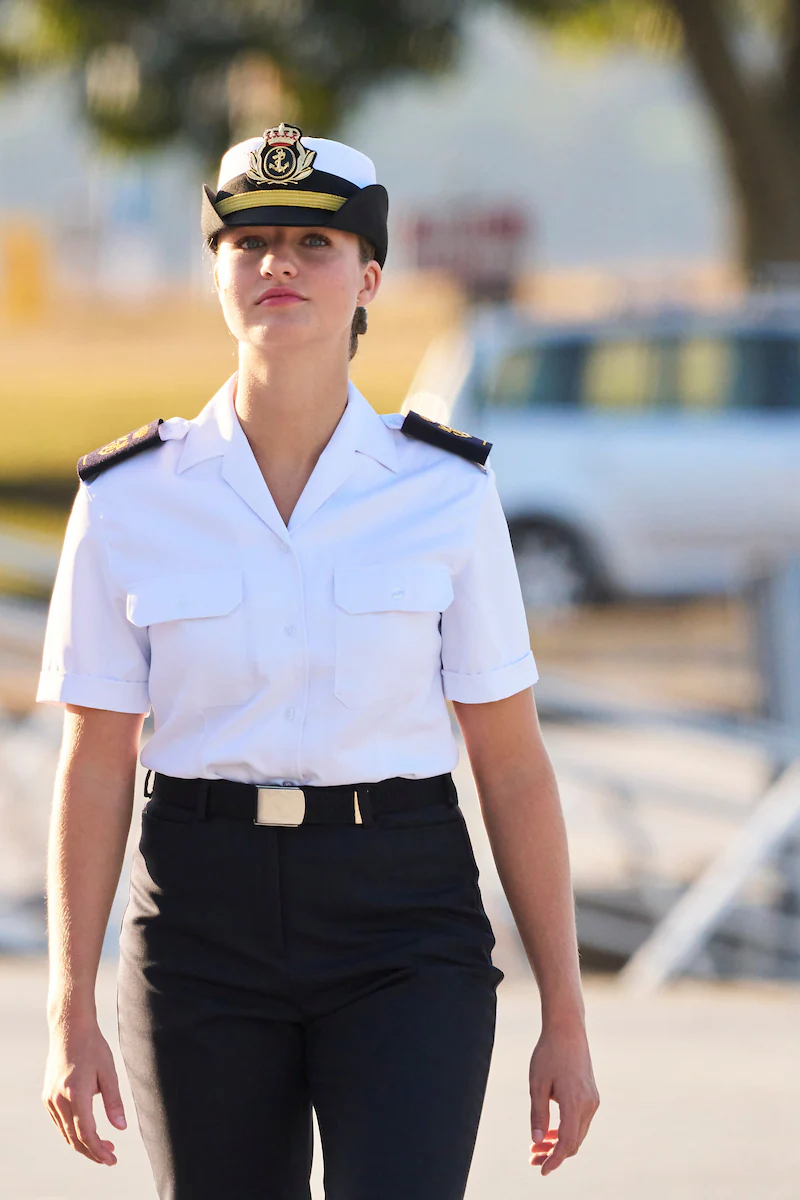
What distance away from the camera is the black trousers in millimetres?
1903

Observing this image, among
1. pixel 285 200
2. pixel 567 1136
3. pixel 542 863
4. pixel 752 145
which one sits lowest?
pixel 567 1136

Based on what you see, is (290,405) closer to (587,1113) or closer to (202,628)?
(202,628)

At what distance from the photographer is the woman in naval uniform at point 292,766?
1.92m

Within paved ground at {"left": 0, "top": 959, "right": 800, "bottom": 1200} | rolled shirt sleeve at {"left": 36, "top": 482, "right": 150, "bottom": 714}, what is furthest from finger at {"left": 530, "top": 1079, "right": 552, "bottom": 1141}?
paved ground at {"left": 0, "top": 959, "right": 800, "bottom": 1200}

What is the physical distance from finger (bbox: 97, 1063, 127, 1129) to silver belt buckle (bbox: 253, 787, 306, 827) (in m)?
0.31

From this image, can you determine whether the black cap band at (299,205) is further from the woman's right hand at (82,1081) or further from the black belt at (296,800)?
the woman's right hand at (82,1081)

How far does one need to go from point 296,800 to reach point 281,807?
0.05ft

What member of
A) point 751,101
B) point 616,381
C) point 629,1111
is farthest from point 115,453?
point 751,101

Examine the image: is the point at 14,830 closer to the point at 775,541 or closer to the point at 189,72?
the point at 775,541

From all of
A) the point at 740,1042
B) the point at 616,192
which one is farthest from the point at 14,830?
the point at 616,192

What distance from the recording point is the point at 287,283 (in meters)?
Result: 1.95

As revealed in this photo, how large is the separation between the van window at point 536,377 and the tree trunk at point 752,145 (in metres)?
3.19

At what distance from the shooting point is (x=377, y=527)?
199 cm

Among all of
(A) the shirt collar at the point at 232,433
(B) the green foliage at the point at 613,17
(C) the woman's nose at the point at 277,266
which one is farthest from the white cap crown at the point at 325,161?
(B) the green foliage at the point at 613,17
